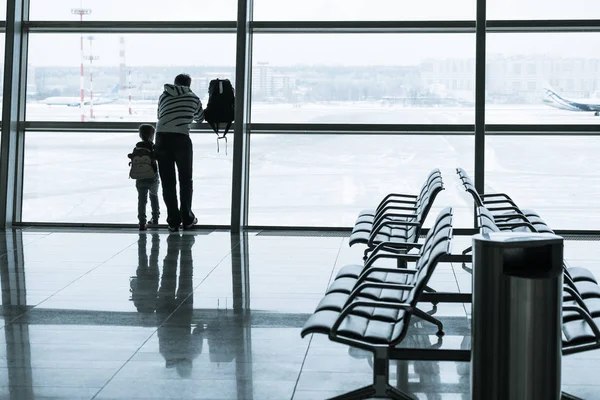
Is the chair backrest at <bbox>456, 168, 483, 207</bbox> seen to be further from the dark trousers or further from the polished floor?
the dark trousers

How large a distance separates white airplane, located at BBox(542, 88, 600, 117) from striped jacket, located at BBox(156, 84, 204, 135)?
3.70 meters

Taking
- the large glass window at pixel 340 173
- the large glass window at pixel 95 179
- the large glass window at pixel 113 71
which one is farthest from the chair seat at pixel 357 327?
the large glass window at pixel 113 71

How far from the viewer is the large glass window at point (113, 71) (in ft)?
34.1

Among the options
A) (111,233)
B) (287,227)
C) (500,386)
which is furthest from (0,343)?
(287,227)

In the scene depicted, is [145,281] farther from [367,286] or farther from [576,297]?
[576,297]

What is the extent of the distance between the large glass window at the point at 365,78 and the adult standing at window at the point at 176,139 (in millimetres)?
863

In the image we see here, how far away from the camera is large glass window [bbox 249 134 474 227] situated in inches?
402

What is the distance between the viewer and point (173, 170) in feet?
31.9

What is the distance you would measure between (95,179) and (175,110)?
1899 mm

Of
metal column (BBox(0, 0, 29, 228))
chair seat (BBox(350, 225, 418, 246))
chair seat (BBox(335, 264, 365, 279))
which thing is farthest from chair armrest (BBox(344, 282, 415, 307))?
metal column (BBox(0, 0, 29, 228))

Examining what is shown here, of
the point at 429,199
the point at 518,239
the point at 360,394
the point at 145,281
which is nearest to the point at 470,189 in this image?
the point at 429,199

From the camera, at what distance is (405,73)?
10.4 metres
